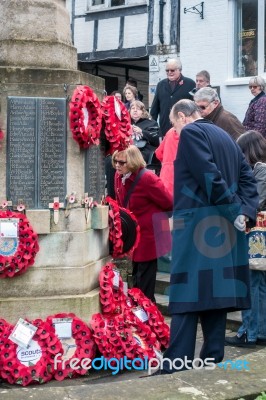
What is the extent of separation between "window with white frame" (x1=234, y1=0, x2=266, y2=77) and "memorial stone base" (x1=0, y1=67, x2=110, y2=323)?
9080 millimetres

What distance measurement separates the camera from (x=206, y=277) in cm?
493

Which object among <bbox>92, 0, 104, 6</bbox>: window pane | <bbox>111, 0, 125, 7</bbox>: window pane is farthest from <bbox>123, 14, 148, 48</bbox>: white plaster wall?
<bbox>92, 0, 104, 6</bbox>: window pane

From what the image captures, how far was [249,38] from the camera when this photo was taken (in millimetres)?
14641

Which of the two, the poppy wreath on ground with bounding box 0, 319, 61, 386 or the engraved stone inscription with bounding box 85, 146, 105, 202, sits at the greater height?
the engraved stone inscription with bounding box 85, 146, 105, 202

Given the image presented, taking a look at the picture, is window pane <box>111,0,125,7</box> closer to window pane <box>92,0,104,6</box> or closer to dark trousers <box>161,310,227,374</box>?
window pane <box>92,0,104,6</box>

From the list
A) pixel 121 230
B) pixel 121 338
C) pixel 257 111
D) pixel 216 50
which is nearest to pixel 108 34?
pixel 216 50

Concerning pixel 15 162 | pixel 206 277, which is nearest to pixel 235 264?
pixel 206 277

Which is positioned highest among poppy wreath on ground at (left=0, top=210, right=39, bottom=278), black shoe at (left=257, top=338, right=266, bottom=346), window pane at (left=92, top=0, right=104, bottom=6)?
window pane at (left=92, top=0, right=104, bottom=6)

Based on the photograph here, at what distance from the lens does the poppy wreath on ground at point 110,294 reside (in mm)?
6074

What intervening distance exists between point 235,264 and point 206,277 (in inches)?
11.5

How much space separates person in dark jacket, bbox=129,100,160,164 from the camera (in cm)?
946

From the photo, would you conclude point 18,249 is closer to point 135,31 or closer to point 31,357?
point 31,357

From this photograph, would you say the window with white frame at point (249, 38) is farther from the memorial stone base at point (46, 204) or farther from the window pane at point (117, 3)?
the memorial stone base at point (46, 204)

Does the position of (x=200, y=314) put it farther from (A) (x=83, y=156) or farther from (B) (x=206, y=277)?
(A) (x=83, y=156)
